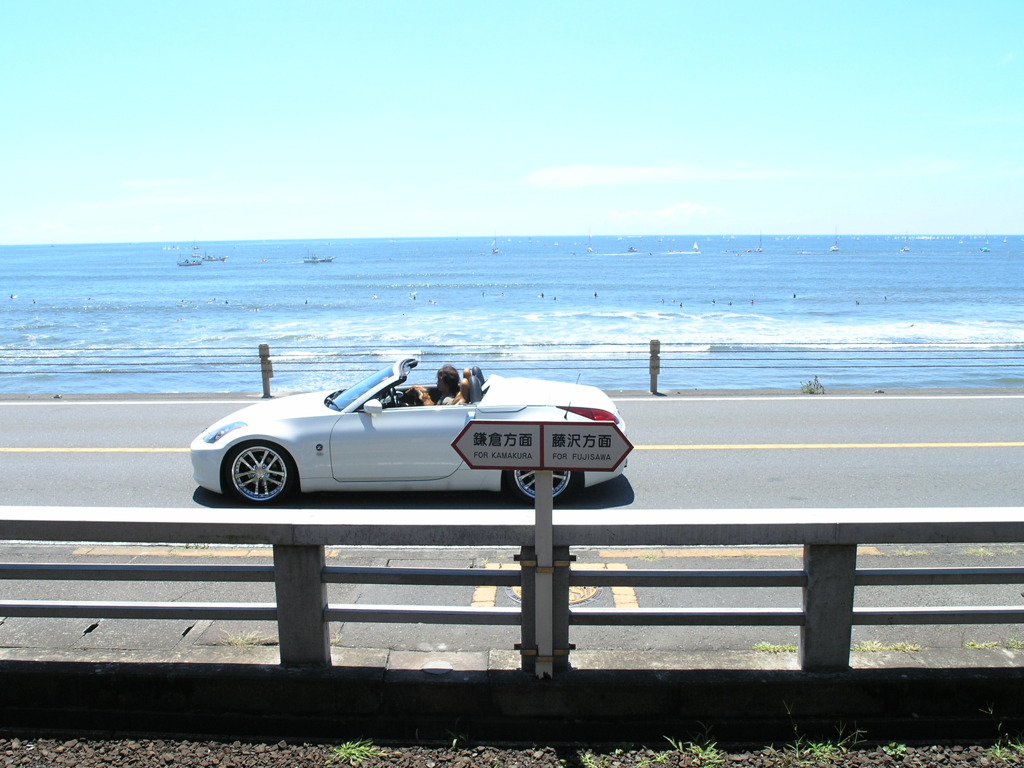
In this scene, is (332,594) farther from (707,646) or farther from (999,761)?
(999,761)

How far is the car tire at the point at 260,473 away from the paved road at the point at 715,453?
1.14 feet

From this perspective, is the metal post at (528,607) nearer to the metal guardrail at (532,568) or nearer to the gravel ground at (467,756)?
the metal guardrail at (532,568)

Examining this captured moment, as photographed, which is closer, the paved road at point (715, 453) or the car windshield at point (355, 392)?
the car windshield at point (355, 392)

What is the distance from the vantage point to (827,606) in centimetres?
380

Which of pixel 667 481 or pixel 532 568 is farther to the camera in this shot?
pixel 667 481

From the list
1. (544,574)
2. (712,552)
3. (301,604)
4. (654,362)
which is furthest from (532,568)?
(654,362)

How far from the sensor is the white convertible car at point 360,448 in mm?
7895

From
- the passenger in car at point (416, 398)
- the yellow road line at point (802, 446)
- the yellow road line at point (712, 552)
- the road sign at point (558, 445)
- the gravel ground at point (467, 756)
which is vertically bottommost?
the yellow road line at point (802, 446)

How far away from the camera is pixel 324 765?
Answer: 3564 mm

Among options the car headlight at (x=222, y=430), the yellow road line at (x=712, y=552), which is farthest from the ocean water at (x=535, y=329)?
the yellow road line at (x=712, y=552)

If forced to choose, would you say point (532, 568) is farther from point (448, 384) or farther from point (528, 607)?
point (448, 384)

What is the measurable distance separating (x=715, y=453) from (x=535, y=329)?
3659cm

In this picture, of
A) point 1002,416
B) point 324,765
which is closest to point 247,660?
point 324,765

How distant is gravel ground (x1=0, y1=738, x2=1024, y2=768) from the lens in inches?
140
